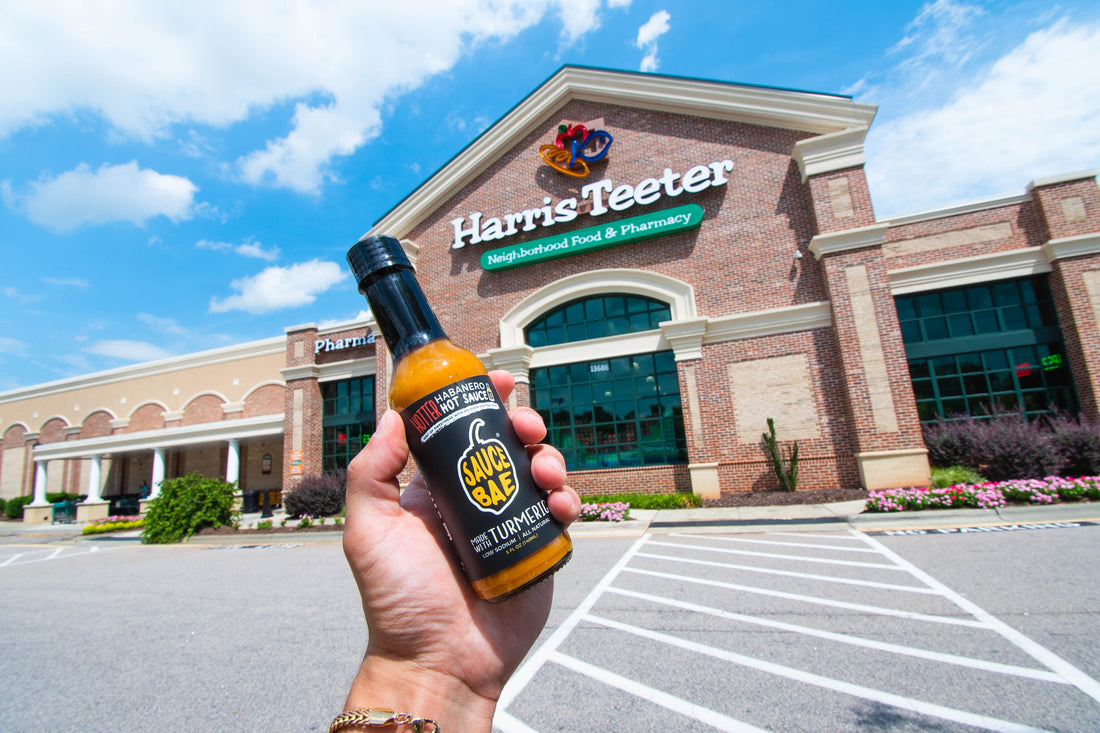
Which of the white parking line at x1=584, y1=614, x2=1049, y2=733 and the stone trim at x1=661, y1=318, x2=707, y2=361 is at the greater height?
the stone trim at x1=661, y1=318, x2=707, y2=361

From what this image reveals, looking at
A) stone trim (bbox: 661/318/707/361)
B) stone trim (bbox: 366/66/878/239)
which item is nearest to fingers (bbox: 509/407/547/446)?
stone trim (bbox: 661/318/707/361)

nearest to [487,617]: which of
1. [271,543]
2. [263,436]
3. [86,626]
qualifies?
[86,626]

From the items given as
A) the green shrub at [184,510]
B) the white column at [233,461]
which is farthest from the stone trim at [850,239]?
the white column at [233,461]

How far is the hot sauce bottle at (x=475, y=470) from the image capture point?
159 cm

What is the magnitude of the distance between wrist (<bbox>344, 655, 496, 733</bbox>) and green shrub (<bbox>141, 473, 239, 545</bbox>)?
53.3ft

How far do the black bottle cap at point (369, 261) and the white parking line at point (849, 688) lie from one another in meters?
3.38

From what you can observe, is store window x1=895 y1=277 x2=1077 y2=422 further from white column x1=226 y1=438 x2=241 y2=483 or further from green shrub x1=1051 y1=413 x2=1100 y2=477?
white column x1=226 y1=438 x2=241 y2=483

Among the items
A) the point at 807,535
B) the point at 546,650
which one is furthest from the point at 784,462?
the point at 546,650

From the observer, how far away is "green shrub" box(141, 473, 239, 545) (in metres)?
14.1

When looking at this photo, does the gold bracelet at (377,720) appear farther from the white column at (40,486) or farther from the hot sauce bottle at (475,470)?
the white column at (40,486)

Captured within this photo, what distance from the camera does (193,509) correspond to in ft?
47.3

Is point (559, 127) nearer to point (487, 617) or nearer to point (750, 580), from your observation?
point (750, 580)

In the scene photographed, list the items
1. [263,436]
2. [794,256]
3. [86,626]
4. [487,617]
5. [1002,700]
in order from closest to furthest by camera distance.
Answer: [487,617]
[1002,700]
[86,626]
[794,256]
[263,436]

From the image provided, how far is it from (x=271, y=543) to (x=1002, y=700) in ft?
44.5
